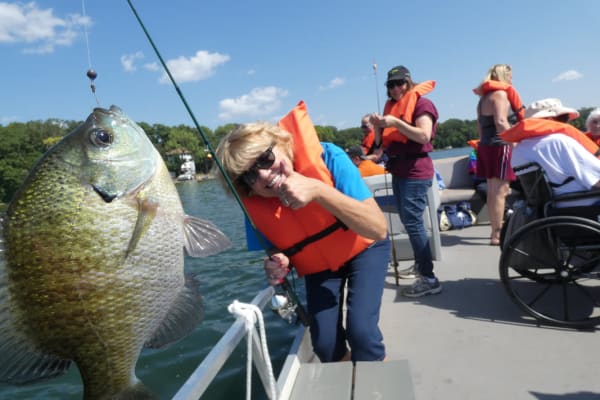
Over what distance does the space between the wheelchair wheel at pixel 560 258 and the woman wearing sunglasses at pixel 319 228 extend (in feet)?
3.52

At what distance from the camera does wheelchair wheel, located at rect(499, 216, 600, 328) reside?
110 inches

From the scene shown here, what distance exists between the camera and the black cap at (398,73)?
4.09 m

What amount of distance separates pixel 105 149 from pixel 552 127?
307 cm

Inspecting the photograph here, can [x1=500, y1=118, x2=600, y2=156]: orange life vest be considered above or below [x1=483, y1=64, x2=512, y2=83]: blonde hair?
below

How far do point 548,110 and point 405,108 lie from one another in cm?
124

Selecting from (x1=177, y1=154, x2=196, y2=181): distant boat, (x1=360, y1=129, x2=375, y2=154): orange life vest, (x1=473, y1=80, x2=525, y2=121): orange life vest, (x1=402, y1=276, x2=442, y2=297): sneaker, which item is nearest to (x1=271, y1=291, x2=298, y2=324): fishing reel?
(x1=177, y1=154, x2=196, y2=181): distant boat

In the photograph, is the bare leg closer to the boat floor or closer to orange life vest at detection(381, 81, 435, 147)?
the boat floor

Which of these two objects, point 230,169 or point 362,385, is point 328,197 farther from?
point 362,385

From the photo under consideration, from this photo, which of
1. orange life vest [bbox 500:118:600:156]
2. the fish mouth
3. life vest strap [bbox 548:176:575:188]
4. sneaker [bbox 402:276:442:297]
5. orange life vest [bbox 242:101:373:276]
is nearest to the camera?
the fish mouth

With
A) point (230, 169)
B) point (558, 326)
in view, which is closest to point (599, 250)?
point (558, 326)

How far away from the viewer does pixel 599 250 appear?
2912 mm

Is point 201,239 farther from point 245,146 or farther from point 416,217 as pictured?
point 416,217

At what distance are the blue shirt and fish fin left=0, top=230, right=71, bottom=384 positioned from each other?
1.38 metres

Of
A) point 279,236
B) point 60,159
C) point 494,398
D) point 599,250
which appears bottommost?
point 494,398
